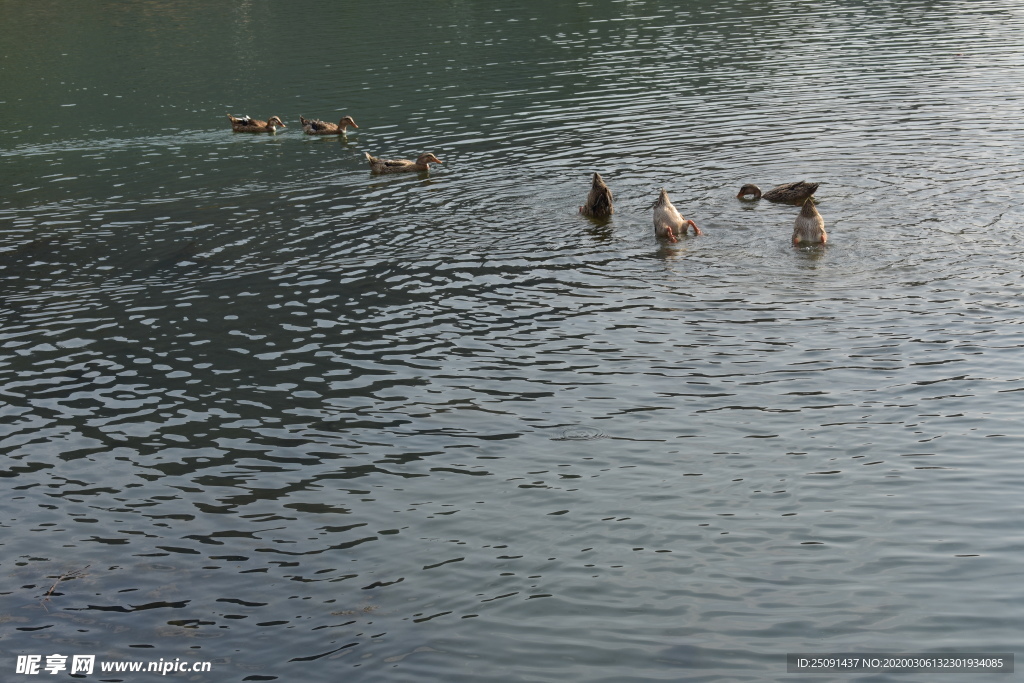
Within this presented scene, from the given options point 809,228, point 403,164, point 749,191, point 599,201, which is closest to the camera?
point 809,228

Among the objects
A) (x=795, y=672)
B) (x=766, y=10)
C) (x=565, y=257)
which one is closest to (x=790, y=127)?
(x=565, y=257)

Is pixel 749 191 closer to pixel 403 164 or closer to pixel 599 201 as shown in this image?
pixel 599 201

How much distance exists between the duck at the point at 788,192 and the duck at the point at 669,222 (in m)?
3.38

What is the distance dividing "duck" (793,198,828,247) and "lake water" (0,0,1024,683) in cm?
27

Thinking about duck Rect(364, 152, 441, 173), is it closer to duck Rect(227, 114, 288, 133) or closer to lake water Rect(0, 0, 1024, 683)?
lake water Rect(0, 0, 1024, 683)

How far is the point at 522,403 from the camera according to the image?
56.4ft

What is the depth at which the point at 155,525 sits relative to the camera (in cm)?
1439

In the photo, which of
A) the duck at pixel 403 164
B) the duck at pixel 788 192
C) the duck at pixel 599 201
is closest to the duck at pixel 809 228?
the duck at pixel 788 192

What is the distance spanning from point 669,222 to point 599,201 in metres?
2.85

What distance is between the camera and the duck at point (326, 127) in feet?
134

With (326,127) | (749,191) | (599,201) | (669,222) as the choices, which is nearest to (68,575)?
(669,222)

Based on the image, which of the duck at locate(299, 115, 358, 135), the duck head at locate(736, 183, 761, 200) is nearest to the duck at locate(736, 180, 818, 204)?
the duck head at locate(736, 183, 761, 200)

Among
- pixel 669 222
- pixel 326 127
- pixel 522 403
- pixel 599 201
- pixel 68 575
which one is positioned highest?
pixel 326 127

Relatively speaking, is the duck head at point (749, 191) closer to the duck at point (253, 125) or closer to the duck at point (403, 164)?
the duck at point (403, 164)
